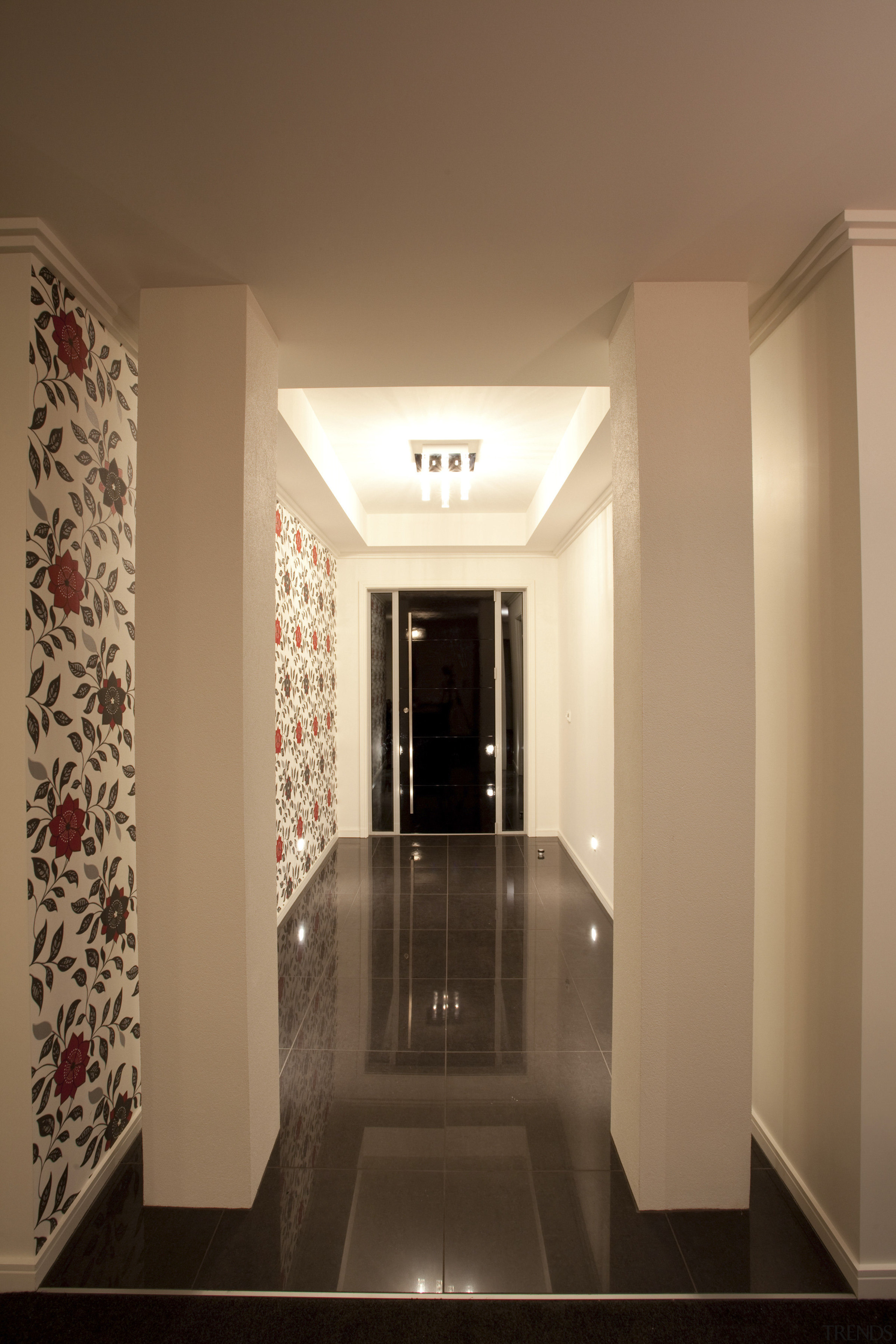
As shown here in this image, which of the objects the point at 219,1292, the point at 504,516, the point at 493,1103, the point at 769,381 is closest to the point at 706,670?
the point at 769,381

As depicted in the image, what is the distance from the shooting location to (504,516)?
620 cm

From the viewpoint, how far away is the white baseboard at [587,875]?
443cm

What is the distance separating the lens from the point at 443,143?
4.84 feet

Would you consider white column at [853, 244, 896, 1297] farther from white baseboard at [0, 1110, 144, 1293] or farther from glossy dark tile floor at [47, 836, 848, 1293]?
white baseboard at [0, 1110, 144, 1293]

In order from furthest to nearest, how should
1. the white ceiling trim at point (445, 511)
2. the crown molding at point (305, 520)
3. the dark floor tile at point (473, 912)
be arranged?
the crown molding at point (305, 520)
the dark floor tile at point (473, 912)
the white ceiling trim at point (445, 511)

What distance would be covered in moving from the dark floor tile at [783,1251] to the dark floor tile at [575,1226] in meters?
0.38

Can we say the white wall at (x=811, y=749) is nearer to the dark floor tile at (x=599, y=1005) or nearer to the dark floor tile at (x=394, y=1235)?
the dark floor tile at (x=599, y=1005)

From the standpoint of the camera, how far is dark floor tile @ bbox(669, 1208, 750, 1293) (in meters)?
1.71

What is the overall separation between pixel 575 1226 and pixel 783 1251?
54 centimetres

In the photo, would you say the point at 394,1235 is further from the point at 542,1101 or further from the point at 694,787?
the point at 694,787

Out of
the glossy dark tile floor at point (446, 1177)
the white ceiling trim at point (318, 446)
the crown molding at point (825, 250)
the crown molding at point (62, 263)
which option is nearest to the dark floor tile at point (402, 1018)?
the glossy dark tile floor at point (446, 1177)

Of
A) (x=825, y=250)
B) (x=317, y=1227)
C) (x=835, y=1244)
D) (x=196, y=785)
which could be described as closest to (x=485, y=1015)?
→ (x=317, y=1227)

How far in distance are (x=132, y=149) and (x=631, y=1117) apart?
9.25 ft

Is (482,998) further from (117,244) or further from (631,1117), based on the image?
(117,244)
